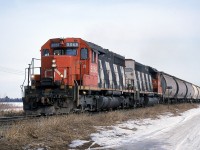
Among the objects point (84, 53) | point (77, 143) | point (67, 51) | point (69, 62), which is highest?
point (67, 51)

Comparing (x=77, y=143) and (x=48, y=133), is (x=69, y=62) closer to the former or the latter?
(x=48, y=133)

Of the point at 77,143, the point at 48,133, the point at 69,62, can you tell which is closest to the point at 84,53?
the point at 69,62

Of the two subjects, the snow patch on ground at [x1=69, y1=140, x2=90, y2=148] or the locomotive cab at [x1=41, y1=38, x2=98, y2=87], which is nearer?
the snow patch on ground at [x1=69, y1=140, x2=90, y2=148]

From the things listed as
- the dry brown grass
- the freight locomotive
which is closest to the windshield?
the freight locomotive

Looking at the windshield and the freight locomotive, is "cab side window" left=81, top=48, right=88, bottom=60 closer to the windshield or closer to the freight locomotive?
the freight locomotive

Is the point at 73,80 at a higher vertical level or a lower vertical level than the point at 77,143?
higher

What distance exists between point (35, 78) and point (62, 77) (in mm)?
1689

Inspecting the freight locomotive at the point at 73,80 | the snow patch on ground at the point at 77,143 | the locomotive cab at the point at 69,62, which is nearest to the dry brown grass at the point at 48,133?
the snow patch on ground at the point at 77,143

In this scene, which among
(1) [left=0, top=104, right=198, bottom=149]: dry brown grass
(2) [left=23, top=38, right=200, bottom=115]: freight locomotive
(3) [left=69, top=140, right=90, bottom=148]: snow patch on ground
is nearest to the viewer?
(1) [left=0, top=104, right=198, bottom=149]: dry brown grass

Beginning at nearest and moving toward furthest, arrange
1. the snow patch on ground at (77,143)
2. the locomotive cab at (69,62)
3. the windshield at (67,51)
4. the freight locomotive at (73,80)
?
the snow patch on ground at (77,143) → the freight locomotive at (73,80) → the locomotive cab at (69,62) → the windshield at (67,51)

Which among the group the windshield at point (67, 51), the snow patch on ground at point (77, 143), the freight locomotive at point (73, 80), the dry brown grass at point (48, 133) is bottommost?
the snow patch on ground at point (77, 143)

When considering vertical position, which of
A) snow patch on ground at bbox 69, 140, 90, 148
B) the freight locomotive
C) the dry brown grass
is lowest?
snow patch on ground at bbox 69, 140, 90, 148

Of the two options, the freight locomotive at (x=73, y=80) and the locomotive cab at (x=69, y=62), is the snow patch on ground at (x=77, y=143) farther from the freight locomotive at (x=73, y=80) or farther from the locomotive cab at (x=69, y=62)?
the locomotive cab at (x=69, y=62)

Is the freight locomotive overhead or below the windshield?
below
